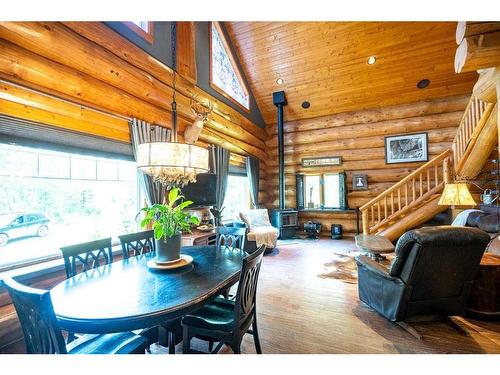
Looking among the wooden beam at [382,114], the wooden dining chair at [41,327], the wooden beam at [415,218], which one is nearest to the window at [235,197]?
the wooden beam at [382,114]

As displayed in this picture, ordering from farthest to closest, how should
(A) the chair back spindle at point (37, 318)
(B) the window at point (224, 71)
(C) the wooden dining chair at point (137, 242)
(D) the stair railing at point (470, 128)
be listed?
1. (B) the window at point (224, 71)
2. (D) the stair railing at point (470, 128)
3. (C) the wooden dining chair at point (137, 242)
4. (A) the chair back spindle at point (37, 318)

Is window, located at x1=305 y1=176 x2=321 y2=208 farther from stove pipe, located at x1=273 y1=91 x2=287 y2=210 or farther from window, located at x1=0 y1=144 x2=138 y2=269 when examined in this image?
window, located at x1=0 y1=144 x2=138 y2=269

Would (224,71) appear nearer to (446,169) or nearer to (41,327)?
(446,169)

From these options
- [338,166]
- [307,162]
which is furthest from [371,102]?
[307,162]

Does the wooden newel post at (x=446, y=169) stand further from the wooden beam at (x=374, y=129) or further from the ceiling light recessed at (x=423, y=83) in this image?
the ceiling light recessed at (x=423, y=83)

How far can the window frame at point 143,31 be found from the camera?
9.91 ft

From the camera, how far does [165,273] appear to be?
1711mm

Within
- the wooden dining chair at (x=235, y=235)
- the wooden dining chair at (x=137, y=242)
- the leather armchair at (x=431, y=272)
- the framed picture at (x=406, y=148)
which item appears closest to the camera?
the leather armchair at (x=431, y=272)

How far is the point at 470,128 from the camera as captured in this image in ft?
13.6

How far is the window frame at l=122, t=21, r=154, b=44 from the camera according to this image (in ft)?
9.91

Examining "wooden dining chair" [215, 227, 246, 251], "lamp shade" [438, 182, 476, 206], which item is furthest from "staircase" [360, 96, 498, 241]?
"wooden dining chair" [215, 227, 246, 251]

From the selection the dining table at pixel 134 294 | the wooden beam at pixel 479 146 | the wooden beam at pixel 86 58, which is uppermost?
the wooden beam at pixel 86 58

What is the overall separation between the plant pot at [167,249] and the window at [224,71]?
387 cm
